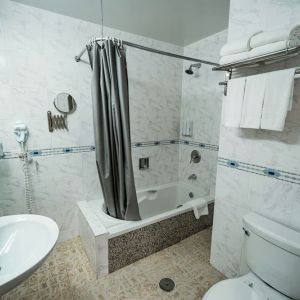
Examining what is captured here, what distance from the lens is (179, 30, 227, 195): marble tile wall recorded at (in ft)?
7.81

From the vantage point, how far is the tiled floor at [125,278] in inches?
61.0

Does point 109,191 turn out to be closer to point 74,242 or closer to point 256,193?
point 74,242

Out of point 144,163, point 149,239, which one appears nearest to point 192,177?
point 144,163

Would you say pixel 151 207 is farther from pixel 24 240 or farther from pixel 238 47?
pixel 238 47

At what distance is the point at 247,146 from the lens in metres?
1.47

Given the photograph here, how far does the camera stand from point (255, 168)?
4.70 feet

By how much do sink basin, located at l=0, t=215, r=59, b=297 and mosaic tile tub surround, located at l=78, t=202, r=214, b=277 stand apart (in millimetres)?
636

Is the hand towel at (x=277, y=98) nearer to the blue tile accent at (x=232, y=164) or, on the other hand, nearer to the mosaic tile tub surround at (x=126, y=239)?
the blue tile accent at (x=232, y=164)

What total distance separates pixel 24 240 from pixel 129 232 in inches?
36.7

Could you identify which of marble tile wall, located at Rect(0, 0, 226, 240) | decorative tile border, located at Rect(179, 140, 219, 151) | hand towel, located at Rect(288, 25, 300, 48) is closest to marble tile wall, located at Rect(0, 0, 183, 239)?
marble tile wall, located at Rect(0, 0, 226, 240)

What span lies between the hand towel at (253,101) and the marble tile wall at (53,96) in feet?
4.73

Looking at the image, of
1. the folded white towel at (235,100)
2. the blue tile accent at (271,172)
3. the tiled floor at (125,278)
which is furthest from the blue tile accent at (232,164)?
the tiled floor at (125,278)

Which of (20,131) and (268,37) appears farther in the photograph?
(20,131)

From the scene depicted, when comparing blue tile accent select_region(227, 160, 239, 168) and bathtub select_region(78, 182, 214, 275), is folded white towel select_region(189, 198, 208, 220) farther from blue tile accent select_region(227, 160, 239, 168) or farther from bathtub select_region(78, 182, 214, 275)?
blue tile accent select_region(227, 160, 239, 168)
